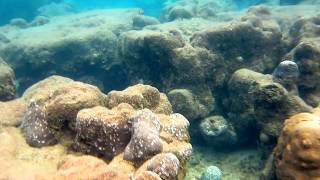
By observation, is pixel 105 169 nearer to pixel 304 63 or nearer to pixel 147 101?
pixel 147 101

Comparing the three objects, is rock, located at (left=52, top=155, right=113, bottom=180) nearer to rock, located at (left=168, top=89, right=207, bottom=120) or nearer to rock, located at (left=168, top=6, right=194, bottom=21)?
rock, located at (left=168, top=89, right=207, bottom=120)

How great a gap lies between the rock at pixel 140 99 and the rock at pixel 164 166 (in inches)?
73.9

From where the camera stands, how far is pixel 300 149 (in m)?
4.92

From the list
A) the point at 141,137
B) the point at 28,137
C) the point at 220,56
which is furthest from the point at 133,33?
the point at 141,137

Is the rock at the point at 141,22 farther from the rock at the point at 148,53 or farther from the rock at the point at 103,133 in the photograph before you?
the rock at the point at 103,133

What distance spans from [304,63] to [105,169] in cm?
636

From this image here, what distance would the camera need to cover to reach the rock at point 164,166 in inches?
172

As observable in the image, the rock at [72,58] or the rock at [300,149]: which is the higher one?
the rock at [300,149]

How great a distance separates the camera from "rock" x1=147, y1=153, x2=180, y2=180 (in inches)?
172

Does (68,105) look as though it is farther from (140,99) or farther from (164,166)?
(164,166)

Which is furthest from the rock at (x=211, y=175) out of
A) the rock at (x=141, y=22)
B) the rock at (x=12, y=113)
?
the rock at (x=141, y=22)

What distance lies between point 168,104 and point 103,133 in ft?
6.29

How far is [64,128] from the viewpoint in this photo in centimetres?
607

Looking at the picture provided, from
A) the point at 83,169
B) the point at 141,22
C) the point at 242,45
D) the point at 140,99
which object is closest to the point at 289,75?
the point at 242,45
